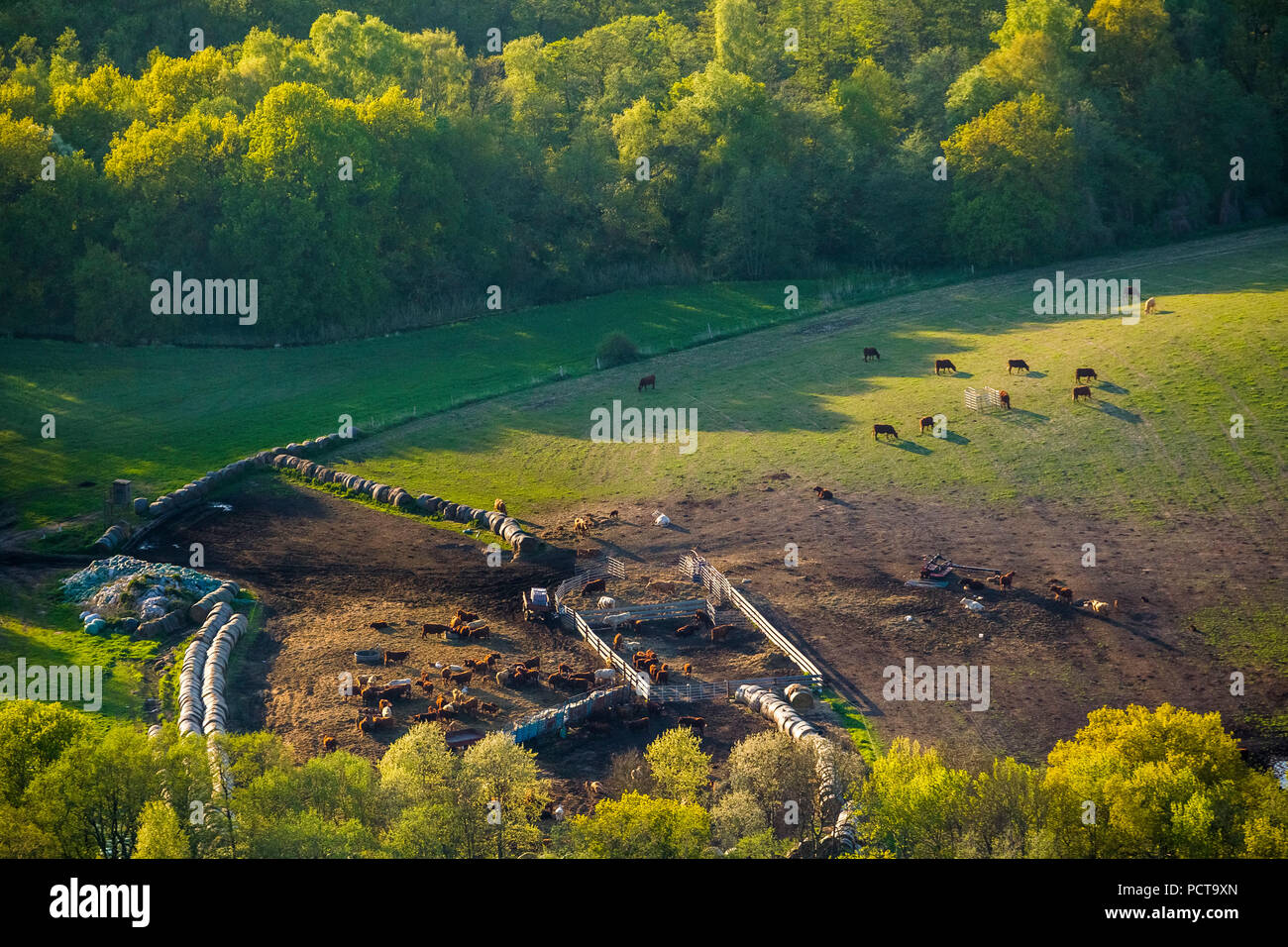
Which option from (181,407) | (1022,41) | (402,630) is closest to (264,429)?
(181,407)

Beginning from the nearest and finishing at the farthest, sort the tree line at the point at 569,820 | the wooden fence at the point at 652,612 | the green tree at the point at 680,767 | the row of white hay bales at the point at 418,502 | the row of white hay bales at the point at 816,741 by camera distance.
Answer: the tree line at the point at 569,820 → the row of white hay bales at the point at 816,741 → the green tree at the point at 680,767 → the wooden fence at the point at 652,612 → the row of white hay bales at the point at 418,502

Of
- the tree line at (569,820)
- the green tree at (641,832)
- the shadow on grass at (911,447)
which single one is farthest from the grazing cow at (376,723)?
the shadow on grass at (911,447)

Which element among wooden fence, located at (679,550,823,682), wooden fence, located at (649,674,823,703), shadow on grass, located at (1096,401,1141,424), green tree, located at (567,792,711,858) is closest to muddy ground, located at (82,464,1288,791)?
wooden fence, located at (679,550,823,682)

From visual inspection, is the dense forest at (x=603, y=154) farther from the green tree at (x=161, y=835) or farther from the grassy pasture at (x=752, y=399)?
the green tree at (x=161, y=835)

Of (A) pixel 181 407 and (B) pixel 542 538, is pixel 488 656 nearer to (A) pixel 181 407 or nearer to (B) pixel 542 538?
(B) pixel 542 538

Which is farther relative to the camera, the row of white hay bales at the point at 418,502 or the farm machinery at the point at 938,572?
the row of white hay bales at the point at 418,502

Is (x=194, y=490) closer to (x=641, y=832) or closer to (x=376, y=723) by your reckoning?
(x=376, y=723)
